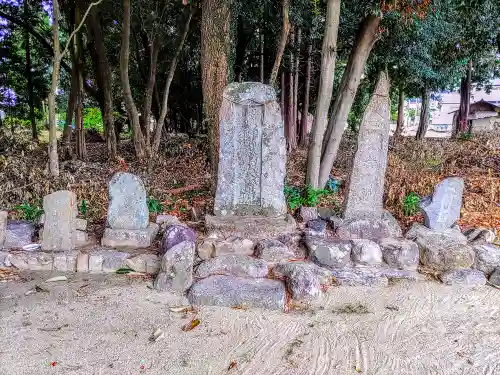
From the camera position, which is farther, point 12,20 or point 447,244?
point 12,20

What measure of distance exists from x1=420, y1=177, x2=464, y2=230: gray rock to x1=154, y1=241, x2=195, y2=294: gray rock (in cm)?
245

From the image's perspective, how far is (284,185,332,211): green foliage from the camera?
16.8ft

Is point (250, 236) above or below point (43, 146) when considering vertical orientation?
below

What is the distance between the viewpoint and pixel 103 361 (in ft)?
8.27

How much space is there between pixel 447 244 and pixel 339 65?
972 cm

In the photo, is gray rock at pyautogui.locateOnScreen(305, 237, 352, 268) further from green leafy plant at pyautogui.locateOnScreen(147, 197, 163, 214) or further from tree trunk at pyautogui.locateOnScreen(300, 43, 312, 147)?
tree trunk at pyautogui.locateOnScreen(300, 43, 312, 147)

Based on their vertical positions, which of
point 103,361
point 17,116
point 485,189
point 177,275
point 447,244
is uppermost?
point 17,116

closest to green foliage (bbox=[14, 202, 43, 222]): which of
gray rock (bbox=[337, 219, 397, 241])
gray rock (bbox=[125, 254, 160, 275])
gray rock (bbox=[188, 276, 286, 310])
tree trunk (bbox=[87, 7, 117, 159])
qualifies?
gray rock (bbox=[125, 254, 160, 275])

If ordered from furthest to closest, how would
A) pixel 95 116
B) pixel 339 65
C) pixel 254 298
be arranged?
pixel 95 116 < pixel 339 65 < pixel 254 298

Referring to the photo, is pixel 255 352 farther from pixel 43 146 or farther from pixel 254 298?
pixel 43 146

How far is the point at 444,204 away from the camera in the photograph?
4059 mm

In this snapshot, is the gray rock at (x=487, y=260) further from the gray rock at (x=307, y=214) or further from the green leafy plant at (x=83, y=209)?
the green leafy plant at (x=83, y=209)

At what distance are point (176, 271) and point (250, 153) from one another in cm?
143

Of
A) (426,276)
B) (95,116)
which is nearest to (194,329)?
(426,276)
